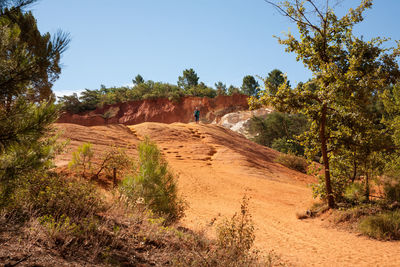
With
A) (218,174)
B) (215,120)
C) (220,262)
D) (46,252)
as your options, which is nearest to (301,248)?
(220,262)

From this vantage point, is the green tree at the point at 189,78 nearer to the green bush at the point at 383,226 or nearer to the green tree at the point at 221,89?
the green tree at the point at 221,89

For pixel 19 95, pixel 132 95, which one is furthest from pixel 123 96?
pixel 19 95

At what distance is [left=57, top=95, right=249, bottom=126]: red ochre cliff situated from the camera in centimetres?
4781

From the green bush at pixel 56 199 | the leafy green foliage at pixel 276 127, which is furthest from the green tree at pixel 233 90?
the green bush at pixel 56 199

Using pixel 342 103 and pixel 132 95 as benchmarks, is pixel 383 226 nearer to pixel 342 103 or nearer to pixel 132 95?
pixel 342 103

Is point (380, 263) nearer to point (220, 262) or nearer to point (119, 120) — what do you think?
point (220, 262)

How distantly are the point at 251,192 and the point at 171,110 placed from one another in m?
36.1

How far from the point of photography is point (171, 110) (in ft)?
159

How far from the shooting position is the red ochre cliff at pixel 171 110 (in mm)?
47812

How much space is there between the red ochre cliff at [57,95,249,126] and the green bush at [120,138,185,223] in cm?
3872

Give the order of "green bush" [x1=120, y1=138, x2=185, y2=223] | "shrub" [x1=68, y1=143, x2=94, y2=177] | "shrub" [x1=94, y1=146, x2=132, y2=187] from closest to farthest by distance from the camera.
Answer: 1. "green bush" [x1=120, y1=138, x2=185, y2=223]
2. "shrub" [x1=68, y1=143, x2=94, y2=177]
3. "shrub" [x1=94, y1=146, x2=132, y2=187]

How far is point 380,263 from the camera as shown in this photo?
604 cm

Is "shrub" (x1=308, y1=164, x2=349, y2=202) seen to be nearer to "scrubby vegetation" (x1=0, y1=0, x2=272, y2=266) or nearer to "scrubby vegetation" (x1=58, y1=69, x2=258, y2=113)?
"scrubby vegetation" (x1=0, y1=0, x2=272, y2=266)

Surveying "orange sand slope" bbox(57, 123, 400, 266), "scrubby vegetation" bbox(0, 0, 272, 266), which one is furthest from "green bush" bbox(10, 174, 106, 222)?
"orange sand slope" bbox(57, 123, 400, 266)
